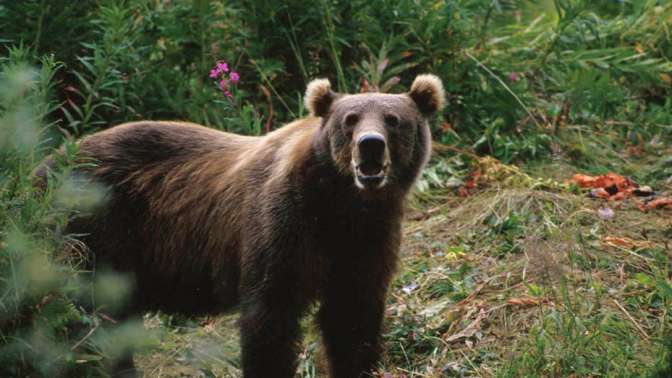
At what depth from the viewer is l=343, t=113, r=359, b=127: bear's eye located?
4909 millimetres

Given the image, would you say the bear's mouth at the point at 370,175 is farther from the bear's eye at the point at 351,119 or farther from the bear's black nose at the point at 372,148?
the bear's eye at the point at 351,119

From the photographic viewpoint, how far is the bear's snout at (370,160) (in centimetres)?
468

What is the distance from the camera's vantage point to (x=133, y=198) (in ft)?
18.3

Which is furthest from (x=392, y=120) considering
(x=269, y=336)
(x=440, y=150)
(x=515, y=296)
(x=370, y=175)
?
(x=440, y=150)

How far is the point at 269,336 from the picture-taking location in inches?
191

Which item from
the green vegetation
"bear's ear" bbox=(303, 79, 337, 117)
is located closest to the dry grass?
the green vegetation

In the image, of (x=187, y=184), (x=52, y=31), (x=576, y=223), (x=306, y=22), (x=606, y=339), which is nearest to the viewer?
(x=606, y=339)

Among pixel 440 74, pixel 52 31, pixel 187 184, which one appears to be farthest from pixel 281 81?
pixel 187 184

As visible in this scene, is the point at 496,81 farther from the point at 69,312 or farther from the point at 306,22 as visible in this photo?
the point at 69,312

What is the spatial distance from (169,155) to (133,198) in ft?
1.05

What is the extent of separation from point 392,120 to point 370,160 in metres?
0.29

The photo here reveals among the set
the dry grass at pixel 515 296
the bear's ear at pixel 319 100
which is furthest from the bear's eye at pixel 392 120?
the dry grass at pixel 515 296

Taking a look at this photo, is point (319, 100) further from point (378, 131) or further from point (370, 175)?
point (370, 175)

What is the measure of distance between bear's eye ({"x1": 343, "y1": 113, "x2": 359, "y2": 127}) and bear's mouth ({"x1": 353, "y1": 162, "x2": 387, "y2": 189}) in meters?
0.25
